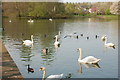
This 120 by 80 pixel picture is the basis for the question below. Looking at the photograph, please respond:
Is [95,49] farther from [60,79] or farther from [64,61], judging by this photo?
[60,79]

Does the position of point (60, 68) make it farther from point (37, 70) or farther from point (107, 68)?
point (107, 68)

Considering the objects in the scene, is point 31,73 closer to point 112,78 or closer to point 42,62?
point 42,62

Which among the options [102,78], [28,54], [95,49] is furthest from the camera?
[95,49]

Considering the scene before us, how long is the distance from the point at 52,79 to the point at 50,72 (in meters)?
1.76

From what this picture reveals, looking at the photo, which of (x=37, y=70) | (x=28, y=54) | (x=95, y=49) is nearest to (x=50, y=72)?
(x=37, y=70)

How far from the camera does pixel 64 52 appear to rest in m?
17.2

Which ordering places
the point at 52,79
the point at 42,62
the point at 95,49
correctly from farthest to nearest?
the point at 95,49 < the point at 42,62 < the point at 52,79

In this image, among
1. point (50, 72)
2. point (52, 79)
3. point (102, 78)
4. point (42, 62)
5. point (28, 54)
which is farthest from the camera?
point (28, 54)

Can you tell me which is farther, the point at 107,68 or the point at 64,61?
the point at 64,61

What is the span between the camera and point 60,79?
10.6m

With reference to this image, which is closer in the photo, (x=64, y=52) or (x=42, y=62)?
(x=42, y=62)

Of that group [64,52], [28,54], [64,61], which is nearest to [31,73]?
[64,61]

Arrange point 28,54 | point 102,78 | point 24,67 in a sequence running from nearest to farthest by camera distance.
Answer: point 102,78, point 24,67, point 28,54

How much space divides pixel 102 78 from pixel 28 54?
252 inches
